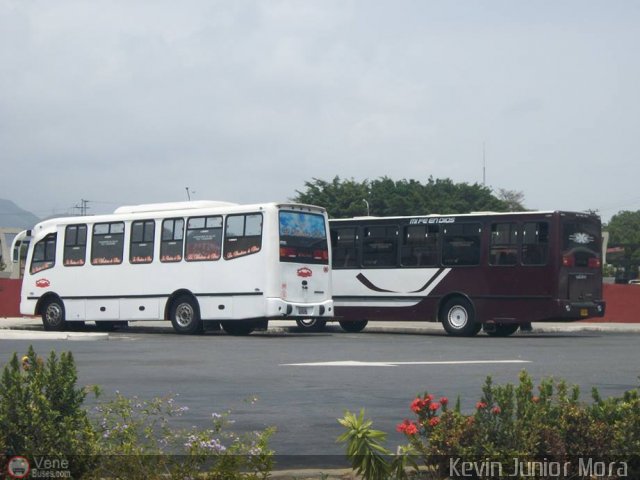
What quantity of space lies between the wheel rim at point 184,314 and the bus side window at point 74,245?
3.61m

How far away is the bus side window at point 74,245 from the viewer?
99.7 feet

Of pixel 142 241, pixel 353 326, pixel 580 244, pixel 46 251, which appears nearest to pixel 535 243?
pixel 580 244

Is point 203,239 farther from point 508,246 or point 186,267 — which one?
point 508,246

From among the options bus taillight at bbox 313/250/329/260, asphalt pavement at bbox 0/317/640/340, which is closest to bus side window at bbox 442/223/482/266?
bus taillight at bbox 313/250/329/260

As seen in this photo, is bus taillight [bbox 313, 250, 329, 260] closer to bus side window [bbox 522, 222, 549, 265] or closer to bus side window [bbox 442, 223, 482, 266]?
bus side window [bbox 442, 223, 482, 266]

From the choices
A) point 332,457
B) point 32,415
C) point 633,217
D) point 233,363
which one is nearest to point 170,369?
point 233,363

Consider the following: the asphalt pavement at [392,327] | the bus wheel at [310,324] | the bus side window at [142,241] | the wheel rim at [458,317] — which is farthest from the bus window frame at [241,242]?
the wheel rim at [458,317]

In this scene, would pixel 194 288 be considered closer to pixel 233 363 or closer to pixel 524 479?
pixel 233 363

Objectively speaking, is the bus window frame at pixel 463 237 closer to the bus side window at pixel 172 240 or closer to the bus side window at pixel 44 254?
the bus side window at pixel 172 240

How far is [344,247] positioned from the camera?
102 ft

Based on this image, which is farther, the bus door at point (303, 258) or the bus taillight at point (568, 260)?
the bus taillight at point (568, 260)

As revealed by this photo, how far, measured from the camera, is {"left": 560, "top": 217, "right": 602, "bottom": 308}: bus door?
27672 millimetres

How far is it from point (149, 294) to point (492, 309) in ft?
27.6

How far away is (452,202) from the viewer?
89.8m
